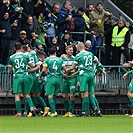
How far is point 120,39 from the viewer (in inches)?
1310

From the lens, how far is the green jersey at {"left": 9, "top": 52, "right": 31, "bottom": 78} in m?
27.6

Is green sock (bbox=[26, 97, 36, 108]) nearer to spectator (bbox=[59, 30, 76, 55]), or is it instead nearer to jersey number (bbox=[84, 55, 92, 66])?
jersey number (bbox=[84, 55, 92, 66])

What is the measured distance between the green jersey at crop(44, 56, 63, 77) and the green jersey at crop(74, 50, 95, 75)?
573 mm

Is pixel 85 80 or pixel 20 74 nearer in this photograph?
pixel 20 74

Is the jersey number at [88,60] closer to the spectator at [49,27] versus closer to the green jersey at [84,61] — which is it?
the green jersey at [84,61]

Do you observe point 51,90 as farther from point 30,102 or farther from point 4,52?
point 4,52

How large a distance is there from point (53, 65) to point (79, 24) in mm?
5002

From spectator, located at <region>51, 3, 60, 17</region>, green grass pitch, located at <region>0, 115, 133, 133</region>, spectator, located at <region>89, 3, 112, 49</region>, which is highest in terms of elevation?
spectator, located at <region>51, 3, 60, 17</region>

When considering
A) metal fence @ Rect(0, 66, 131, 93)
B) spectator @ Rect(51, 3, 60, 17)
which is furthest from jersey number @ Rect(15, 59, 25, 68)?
spectator @ Rect(51, 3, 60, 17)

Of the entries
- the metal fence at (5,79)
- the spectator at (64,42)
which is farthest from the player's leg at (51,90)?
the spectator at (64,42)

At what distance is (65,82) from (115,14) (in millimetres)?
7889

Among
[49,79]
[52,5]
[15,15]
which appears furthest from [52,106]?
[52,5]

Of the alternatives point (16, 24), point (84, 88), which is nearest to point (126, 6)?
point (16, 24)

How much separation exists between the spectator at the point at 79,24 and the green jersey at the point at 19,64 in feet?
17.0
